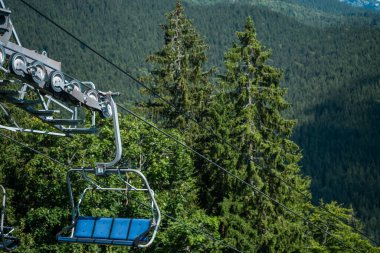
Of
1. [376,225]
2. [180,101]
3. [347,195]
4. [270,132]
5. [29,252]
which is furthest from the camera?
[347,195]

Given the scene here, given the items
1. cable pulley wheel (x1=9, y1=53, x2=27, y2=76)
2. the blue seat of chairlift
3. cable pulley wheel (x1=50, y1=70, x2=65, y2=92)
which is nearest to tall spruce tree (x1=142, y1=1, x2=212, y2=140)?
the blue seat of chairlift

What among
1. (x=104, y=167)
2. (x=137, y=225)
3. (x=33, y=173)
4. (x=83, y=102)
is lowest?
(x=33, y=173)

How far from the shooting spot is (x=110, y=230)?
46.0 feet

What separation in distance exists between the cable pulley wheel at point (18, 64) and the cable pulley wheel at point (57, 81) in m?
0.64

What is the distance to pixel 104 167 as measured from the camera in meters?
13.4

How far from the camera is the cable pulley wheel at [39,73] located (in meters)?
12.3

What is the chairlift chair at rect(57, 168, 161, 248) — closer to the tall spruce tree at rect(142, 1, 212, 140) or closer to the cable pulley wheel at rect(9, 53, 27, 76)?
the cable pulley wheel at rect(9, 53, 27, 76)

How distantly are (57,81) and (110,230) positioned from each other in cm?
315

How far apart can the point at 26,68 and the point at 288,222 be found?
83.2 feet

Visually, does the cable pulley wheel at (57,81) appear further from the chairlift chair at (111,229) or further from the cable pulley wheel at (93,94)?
the chairlift chair at (111,229)

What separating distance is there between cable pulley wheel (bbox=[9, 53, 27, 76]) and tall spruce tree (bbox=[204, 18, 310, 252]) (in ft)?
74.8

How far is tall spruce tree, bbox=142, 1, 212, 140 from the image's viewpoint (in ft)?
141

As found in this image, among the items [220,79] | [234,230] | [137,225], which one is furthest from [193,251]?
[137,225]

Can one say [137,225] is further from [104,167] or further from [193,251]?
[193,251]
